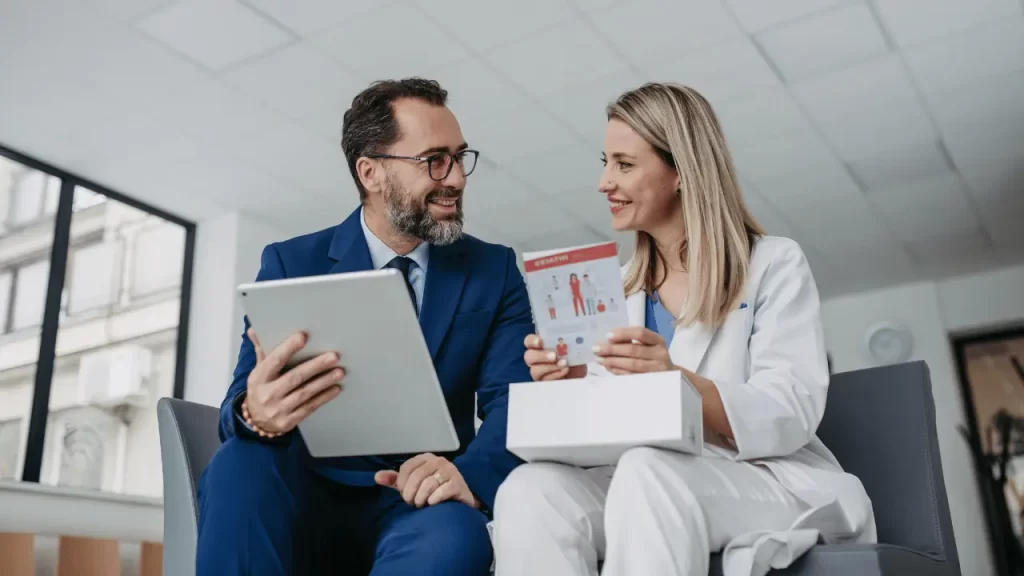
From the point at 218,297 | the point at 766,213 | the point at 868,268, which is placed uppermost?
the point at 766,213

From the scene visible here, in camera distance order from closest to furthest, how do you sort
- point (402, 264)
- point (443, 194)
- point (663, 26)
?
1. point (402, 264)
2. point (443, 194)
3. point (663, 26)

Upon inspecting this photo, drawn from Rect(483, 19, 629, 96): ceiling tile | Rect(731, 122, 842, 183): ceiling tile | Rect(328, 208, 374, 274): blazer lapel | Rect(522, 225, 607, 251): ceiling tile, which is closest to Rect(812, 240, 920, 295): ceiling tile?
Rect(731, 122, 842, 183): ceiling tile

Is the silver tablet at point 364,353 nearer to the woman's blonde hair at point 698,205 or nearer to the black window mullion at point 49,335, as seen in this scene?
the woman's blonde hair at point 698,205

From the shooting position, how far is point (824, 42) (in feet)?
11.5

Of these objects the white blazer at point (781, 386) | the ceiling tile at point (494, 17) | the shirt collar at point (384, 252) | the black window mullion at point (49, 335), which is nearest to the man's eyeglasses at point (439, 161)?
the shirt collar at point (384, 252)

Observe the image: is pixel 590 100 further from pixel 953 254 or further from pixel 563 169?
pixel 953 254

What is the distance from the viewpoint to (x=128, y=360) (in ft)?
15.0

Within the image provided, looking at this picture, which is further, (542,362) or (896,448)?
(896,448)

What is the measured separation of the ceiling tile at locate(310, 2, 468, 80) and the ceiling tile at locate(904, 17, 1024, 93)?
1.94m

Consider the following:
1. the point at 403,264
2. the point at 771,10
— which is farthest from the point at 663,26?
the point at 403,264

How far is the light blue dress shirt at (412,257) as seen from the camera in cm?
174

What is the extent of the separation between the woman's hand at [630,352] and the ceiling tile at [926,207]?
4.13 metres

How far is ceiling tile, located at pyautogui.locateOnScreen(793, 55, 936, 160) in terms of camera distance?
3775 mm

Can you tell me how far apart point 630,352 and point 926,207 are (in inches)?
180
